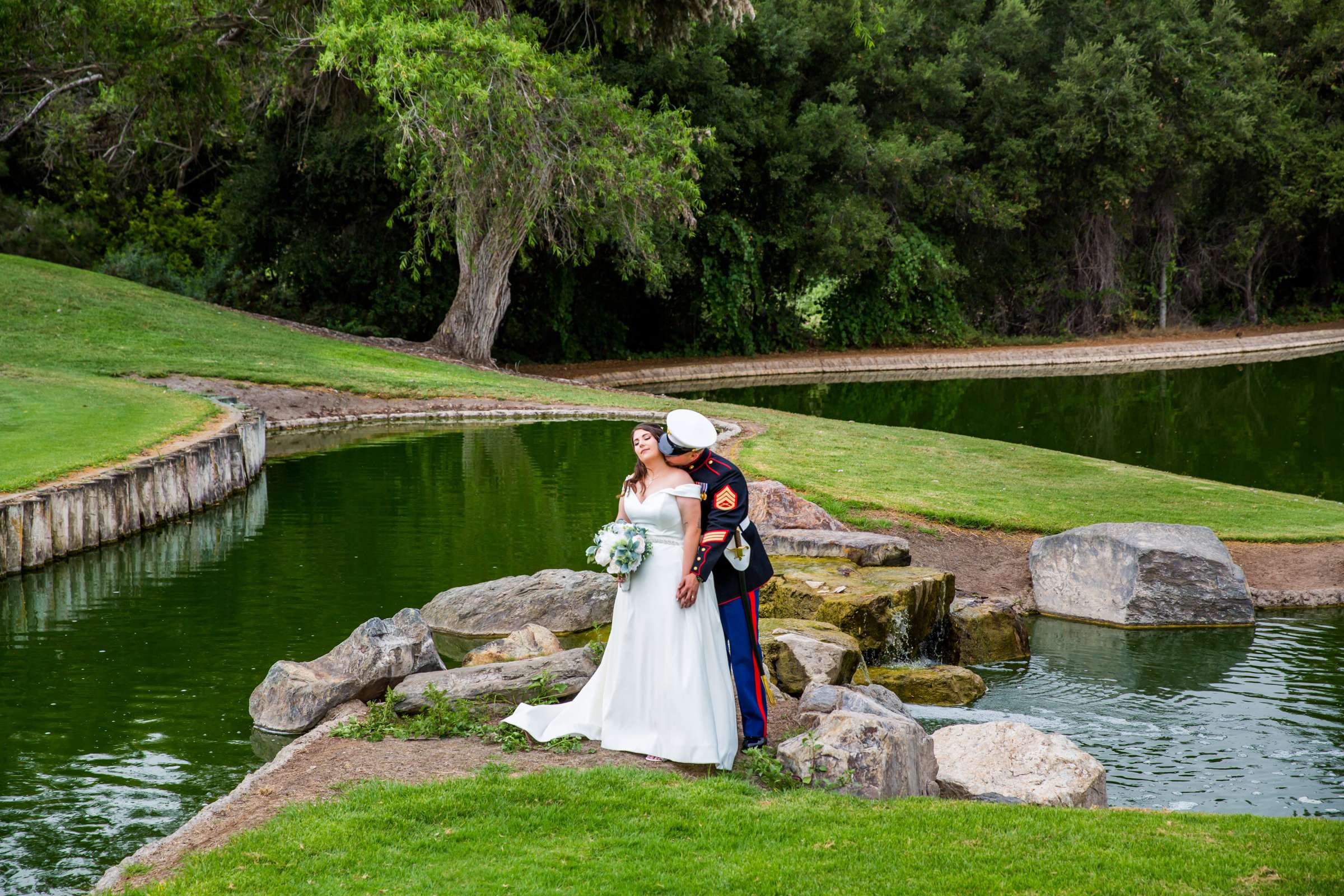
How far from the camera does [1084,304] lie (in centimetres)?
4209

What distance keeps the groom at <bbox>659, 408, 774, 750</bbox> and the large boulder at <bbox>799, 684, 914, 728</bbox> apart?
14.9 inches

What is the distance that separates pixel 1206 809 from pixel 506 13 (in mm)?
21517

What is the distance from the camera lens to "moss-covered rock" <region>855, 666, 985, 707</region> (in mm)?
9070

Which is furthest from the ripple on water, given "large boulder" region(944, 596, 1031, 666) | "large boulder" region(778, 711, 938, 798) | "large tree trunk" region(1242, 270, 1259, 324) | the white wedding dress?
"large tree trunk" region(1242, 270, 1259, 324)

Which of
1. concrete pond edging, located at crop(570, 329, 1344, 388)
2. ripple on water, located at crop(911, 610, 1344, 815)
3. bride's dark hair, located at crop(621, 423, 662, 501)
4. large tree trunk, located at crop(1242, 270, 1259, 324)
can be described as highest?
large tree trunk, located at crop(1242, 270, 1259, 324)

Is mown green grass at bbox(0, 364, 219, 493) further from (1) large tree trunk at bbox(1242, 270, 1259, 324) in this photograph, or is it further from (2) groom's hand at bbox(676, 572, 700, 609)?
(1) large tree trunk at bbox(1242, 270, 1259, 324)

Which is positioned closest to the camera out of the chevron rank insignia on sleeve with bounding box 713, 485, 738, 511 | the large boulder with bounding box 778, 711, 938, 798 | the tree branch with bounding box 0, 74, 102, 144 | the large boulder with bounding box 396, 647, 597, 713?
the large boulder with bounding box 778, 711, 938, 798

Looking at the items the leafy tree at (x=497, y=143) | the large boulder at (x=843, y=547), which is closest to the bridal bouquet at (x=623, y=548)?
the large boulder at (x=843, y=547)

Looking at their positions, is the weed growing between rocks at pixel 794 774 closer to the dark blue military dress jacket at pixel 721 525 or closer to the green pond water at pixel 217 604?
the dark blue military dress jacket at pixel 721 525

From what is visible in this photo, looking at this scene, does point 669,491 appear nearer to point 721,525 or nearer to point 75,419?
→ point 721,525

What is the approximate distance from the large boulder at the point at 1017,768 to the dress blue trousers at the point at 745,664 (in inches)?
39.2

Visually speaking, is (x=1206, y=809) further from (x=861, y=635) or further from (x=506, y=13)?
(x=506, y=13)

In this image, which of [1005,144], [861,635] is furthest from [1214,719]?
[1005,144]

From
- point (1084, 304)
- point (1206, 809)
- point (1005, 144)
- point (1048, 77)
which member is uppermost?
point (1048, 77)
